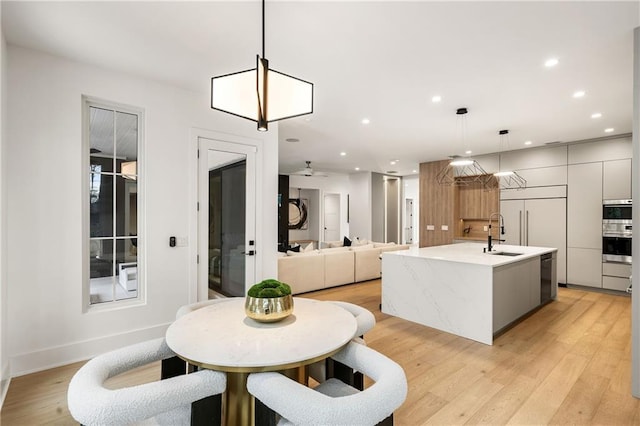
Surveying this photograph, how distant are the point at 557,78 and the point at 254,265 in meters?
3.81

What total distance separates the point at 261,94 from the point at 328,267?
4149mm

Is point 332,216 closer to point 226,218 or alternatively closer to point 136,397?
point 226,218

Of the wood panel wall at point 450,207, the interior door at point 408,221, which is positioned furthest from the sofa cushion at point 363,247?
the interior door at point 408,221

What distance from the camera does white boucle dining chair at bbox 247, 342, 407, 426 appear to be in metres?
1.06

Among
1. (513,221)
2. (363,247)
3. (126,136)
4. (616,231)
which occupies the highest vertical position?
(126,136)

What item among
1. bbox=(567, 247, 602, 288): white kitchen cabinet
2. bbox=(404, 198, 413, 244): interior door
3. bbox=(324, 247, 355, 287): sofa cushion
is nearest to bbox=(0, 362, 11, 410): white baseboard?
bbox=(324, 247, 355, 287): sofa cushion

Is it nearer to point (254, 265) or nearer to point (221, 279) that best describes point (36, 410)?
point (221, 279)

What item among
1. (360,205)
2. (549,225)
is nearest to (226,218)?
(549,225)

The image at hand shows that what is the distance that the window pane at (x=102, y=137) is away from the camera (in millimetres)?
3043

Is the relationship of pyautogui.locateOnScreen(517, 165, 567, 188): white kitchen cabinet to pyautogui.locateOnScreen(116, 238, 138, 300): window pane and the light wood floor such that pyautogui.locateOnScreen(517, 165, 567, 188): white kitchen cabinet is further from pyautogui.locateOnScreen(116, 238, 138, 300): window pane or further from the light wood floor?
pyautogui.locateOnScreen(116, 238, 138, 300): window pane

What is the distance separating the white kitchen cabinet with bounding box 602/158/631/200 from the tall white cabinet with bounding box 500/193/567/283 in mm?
630

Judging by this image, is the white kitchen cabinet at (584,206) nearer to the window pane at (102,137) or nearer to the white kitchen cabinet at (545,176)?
the white kitchen cabinet at (545,176)

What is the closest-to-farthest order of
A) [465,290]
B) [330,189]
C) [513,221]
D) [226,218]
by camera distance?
1. [465,290]
2. [226,218]
3. [513,221]
4. [330,189]

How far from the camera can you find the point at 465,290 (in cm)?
351
